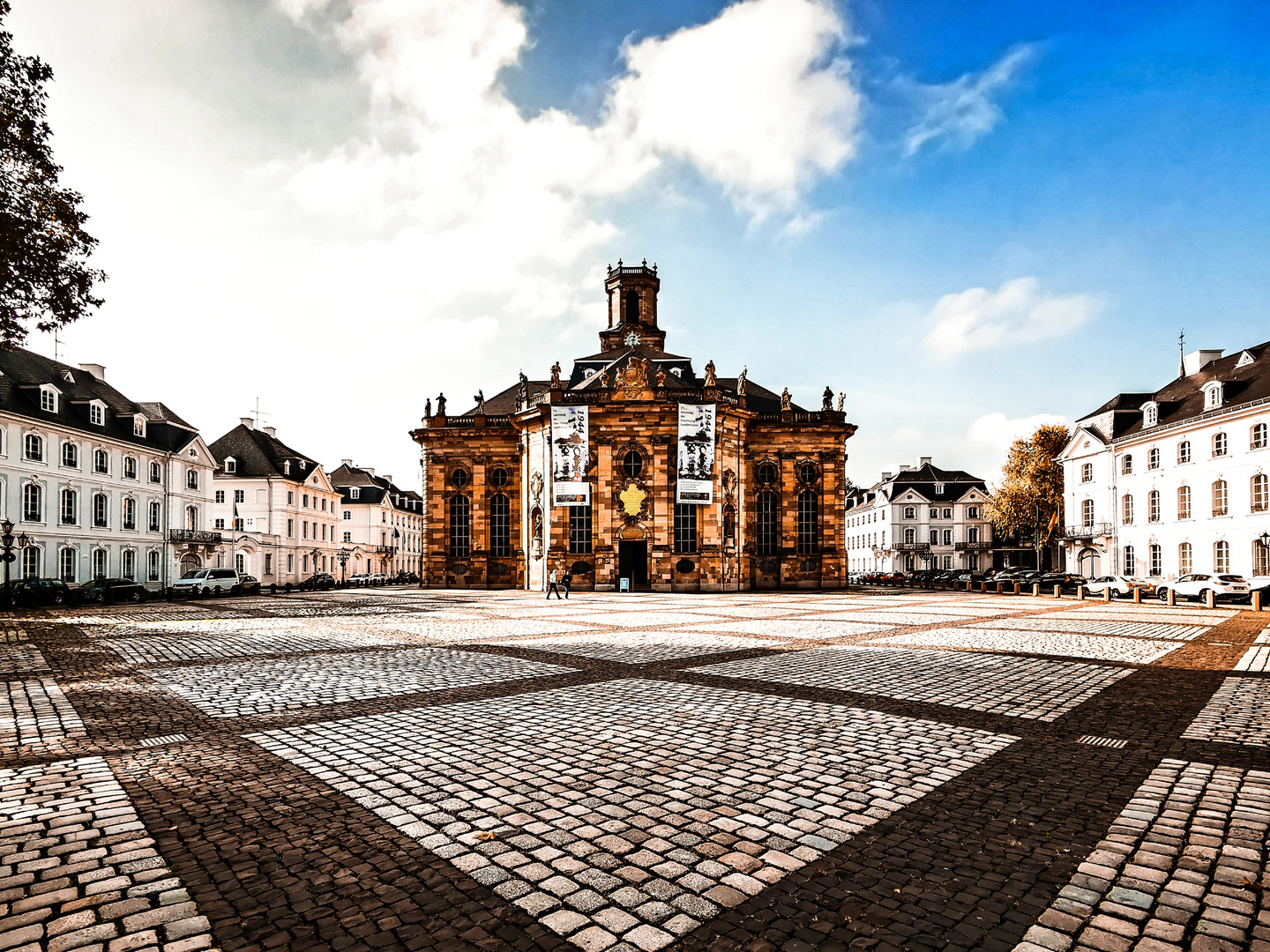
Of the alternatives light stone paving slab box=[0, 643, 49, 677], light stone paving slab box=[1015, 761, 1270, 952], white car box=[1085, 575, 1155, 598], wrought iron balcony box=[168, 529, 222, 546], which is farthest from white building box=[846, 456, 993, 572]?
light stone paving slab box=[1015, 761, 1270, 952]

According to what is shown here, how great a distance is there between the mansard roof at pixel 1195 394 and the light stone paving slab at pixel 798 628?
3224cm

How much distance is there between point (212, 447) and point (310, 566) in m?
13.0

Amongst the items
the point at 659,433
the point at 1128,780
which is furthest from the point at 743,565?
the point at 1128,780

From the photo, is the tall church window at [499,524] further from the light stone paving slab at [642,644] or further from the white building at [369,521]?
the light stone paving slab at [642,644]

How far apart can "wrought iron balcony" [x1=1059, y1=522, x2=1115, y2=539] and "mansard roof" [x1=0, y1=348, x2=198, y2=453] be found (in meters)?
60.8

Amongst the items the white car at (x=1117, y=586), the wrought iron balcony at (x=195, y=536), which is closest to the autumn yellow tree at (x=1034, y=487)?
the white car at (x=1117, y=586)

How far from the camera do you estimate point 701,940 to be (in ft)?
12.5

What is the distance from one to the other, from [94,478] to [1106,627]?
158 feet

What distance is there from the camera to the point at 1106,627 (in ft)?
67.9

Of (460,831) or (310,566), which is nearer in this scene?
(460,831)

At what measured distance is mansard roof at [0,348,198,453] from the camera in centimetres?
3875

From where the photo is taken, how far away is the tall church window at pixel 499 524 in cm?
5284

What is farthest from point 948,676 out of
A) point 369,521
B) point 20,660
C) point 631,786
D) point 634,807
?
point 369,521

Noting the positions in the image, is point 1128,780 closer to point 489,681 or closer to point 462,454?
point 489,681
